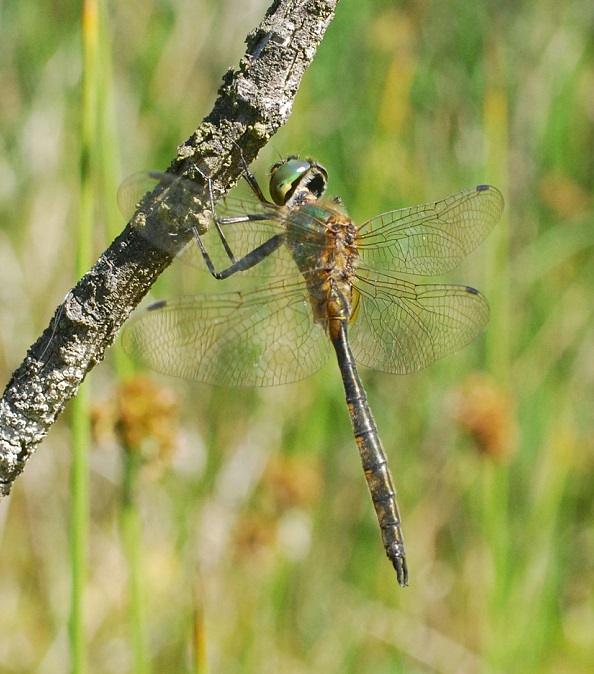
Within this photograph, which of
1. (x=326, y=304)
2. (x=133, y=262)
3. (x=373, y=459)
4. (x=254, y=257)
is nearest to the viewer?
(x=133, y=262)

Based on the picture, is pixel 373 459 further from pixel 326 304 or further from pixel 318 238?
pixel 318 238

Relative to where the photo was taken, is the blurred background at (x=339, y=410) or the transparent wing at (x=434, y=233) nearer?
the transparent wing at (x=434, y=233)

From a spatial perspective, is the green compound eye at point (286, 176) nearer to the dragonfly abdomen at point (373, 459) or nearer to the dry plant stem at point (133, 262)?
the dragonfly abdomen at point (373, 459)

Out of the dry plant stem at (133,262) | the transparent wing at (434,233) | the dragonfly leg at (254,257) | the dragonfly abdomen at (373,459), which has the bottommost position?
the dry plant stem at (133,262)

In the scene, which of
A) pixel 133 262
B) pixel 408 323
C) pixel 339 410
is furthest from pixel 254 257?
pixel 339 410

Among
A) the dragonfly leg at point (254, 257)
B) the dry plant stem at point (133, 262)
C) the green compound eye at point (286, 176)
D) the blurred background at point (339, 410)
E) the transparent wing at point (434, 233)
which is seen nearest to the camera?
the dry plant stem at point (133, 262)

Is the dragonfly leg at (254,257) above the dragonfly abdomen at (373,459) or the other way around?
above

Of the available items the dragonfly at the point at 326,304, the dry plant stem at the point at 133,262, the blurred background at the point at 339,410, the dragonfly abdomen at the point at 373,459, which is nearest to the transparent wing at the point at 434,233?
Answer: the dragonfly at the point at 326,304

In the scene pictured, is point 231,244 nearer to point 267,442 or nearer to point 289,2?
point 289,2

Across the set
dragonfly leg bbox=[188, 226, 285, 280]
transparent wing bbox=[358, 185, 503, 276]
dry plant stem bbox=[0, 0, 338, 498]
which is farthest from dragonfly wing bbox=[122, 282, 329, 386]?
dry plant stem bbox=[0, 0, 338, 498]
